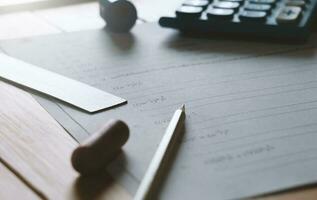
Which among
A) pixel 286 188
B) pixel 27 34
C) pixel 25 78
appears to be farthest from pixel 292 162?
pixel 27 34

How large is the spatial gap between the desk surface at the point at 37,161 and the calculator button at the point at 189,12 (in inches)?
9.7

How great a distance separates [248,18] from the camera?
702 mm

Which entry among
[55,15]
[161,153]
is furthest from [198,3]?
[161,153]

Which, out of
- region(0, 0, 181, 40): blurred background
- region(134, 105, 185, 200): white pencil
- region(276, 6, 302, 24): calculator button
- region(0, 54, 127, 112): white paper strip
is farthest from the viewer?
region(0, 0, 181, 40): blurred background

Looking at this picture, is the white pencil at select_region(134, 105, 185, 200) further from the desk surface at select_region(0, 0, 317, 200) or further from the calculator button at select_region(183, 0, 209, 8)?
A: the calculator button at select_region(183, 0, 209, 8)

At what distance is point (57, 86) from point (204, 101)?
16 centimetres

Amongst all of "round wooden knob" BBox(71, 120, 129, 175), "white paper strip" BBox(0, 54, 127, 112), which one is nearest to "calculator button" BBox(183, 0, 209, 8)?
"white paper strip" BBox(0, 54, 127, 112)

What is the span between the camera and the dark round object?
0.76 meters

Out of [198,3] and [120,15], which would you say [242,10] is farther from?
[120,15]

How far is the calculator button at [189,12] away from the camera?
72 cm

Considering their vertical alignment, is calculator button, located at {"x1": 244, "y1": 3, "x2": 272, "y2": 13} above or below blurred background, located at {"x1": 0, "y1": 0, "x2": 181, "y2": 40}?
above

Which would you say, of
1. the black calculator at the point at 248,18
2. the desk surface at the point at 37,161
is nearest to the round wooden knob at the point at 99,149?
the desk surface at the point at 37,161

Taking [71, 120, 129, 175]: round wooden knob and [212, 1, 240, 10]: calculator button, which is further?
[212, 1, 240, 10]: calculator button

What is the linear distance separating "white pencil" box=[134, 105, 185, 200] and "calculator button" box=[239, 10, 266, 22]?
0.25m
